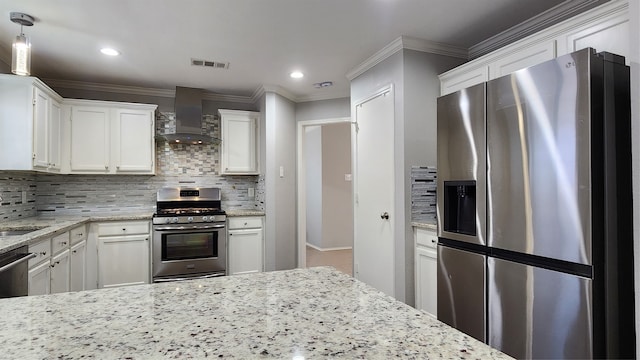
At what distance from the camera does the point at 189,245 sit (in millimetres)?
3791

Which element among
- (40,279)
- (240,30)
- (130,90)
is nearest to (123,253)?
(40,279)

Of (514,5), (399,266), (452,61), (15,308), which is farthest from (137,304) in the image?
(452,61)

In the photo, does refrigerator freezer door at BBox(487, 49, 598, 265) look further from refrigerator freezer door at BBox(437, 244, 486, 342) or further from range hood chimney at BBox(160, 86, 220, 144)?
range hood chimney at BBox(160, 86, 220, 144)

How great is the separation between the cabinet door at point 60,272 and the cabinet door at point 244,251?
156cm

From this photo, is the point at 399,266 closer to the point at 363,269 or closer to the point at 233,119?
the point at 363,269

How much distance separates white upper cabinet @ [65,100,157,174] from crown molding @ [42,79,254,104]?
350mm

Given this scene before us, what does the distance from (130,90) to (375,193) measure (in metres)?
3.24

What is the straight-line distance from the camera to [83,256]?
326 cm

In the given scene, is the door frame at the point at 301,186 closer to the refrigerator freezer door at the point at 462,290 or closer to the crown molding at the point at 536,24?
the crown molding at the point at 536,24

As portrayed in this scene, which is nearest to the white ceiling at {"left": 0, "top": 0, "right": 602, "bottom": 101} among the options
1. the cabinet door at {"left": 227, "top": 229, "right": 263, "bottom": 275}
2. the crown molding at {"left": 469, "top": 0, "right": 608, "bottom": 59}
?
the crown molding at {"left": 469, "top": 0, "right": 608, "bottom": 59}

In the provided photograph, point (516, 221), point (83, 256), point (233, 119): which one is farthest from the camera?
point (233, 119)

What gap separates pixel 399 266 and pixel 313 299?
2013 mm

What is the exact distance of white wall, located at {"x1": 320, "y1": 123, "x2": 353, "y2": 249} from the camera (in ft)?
20.9

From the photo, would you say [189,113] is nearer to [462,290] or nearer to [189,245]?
[189,245]
